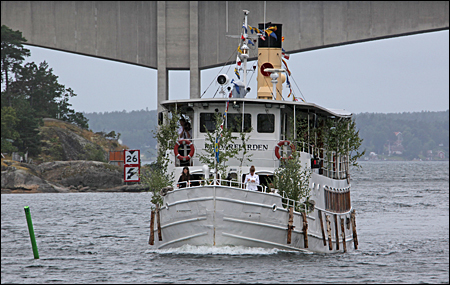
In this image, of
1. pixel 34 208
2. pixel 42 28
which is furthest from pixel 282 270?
pixel 42 28

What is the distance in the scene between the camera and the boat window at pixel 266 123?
26672mm

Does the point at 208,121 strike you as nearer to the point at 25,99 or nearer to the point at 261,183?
the point at 261,183

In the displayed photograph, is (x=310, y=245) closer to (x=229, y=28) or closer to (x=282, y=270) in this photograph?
(x=282, y=270)

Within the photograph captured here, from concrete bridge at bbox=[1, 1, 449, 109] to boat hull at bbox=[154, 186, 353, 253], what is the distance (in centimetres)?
3450

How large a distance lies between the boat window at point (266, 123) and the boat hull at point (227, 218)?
3.87 m

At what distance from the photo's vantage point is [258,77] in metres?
31.8

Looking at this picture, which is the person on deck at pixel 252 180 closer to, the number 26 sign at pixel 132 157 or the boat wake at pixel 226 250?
the boat wake at pixel 226 250

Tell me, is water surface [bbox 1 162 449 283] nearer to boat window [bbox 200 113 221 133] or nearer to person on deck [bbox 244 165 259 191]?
person on deck [bbox 244 165 259 191]

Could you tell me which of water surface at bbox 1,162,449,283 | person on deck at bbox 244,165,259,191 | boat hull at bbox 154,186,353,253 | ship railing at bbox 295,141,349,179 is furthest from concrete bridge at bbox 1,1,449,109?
boat hull at bbox 154,186,353,253

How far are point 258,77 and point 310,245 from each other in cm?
931

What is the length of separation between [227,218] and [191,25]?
38.9 m

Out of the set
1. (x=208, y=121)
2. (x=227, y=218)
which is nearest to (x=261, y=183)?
(x=208, y=121)

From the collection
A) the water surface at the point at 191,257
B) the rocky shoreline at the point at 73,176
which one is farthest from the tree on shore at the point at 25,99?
the water surface at the point at 191,257

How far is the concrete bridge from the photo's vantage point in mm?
57281
